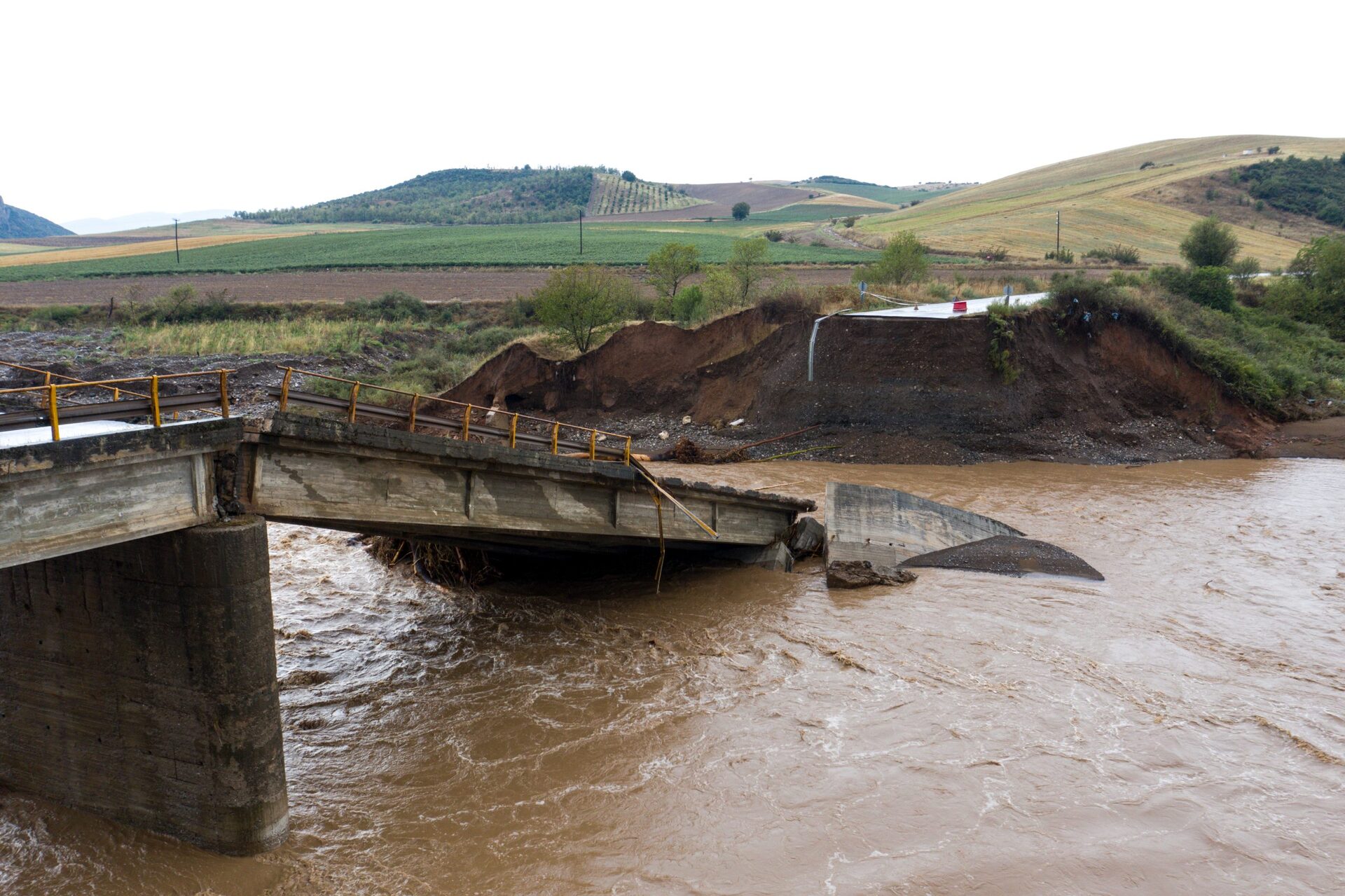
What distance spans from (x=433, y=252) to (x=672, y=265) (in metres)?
51.0

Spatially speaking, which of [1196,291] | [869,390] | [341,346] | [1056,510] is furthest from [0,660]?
[1196,291]

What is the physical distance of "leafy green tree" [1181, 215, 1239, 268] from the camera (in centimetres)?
5259

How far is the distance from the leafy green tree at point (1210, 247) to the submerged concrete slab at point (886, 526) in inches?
1689

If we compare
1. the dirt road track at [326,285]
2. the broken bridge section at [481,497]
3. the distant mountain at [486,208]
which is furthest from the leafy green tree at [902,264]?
the distant mountain at [486,208]

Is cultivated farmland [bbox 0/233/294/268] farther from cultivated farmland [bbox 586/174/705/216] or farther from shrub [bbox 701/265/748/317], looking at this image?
shrub [bbox 701/265/748/317]

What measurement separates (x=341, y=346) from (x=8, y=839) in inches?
1489

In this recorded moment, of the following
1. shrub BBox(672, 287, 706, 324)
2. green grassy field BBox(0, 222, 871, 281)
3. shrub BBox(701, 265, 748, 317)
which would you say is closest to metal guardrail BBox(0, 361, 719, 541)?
shrub BBox(701, 265, 748, 317)

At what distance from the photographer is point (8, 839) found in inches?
370

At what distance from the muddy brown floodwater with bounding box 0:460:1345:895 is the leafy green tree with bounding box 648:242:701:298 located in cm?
3153

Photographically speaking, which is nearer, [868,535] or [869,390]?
[868,535]

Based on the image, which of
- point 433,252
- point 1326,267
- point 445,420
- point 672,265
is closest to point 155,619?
point 445,420

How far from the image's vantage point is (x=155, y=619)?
345 inches

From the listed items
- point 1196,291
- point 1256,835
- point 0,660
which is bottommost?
point 1256,835

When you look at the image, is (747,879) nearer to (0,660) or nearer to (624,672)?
(624,672)
